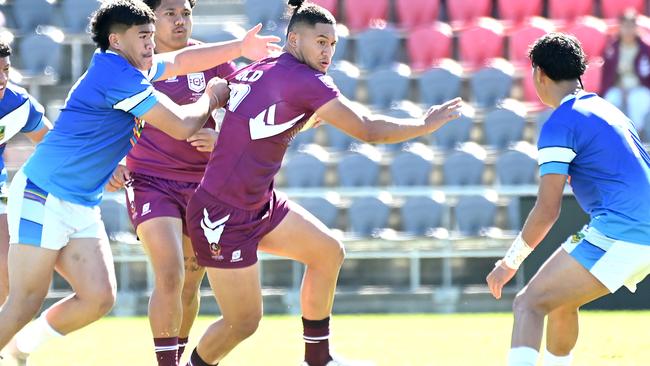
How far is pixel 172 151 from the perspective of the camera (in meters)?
7.32

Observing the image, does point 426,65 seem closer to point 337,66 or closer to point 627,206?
point 337,66

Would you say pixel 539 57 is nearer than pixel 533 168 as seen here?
Yes

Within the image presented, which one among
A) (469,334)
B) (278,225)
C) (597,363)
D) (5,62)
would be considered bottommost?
(469,334)

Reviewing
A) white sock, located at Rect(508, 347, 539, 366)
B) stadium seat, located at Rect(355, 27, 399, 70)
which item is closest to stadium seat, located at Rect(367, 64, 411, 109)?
stadium seat, located at Rect(355, 27, 399, 70)

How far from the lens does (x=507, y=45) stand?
15500 mm

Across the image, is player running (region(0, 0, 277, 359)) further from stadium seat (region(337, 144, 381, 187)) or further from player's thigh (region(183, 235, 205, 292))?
stadium seat (region(337, 144, 381, 187))

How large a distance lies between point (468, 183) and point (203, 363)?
7.45 m

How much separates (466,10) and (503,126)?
7.49ft

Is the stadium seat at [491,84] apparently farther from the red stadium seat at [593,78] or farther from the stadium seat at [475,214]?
the stadium seat at [475,214]

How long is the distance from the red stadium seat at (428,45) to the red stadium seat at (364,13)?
0.62 m

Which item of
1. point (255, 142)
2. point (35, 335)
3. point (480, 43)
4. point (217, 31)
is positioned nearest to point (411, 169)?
point (480, 43)

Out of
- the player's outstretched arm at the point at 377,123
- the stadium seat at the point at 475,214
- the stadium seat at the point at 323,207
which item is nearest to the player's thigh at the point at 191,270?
the player's outstretched arm at the point at 377,123

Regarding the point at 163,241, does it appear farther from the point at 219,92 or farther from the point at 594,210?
the point at 594,210

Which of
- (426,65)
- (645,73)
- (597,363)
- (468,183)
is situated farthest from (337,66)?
(597,363)
